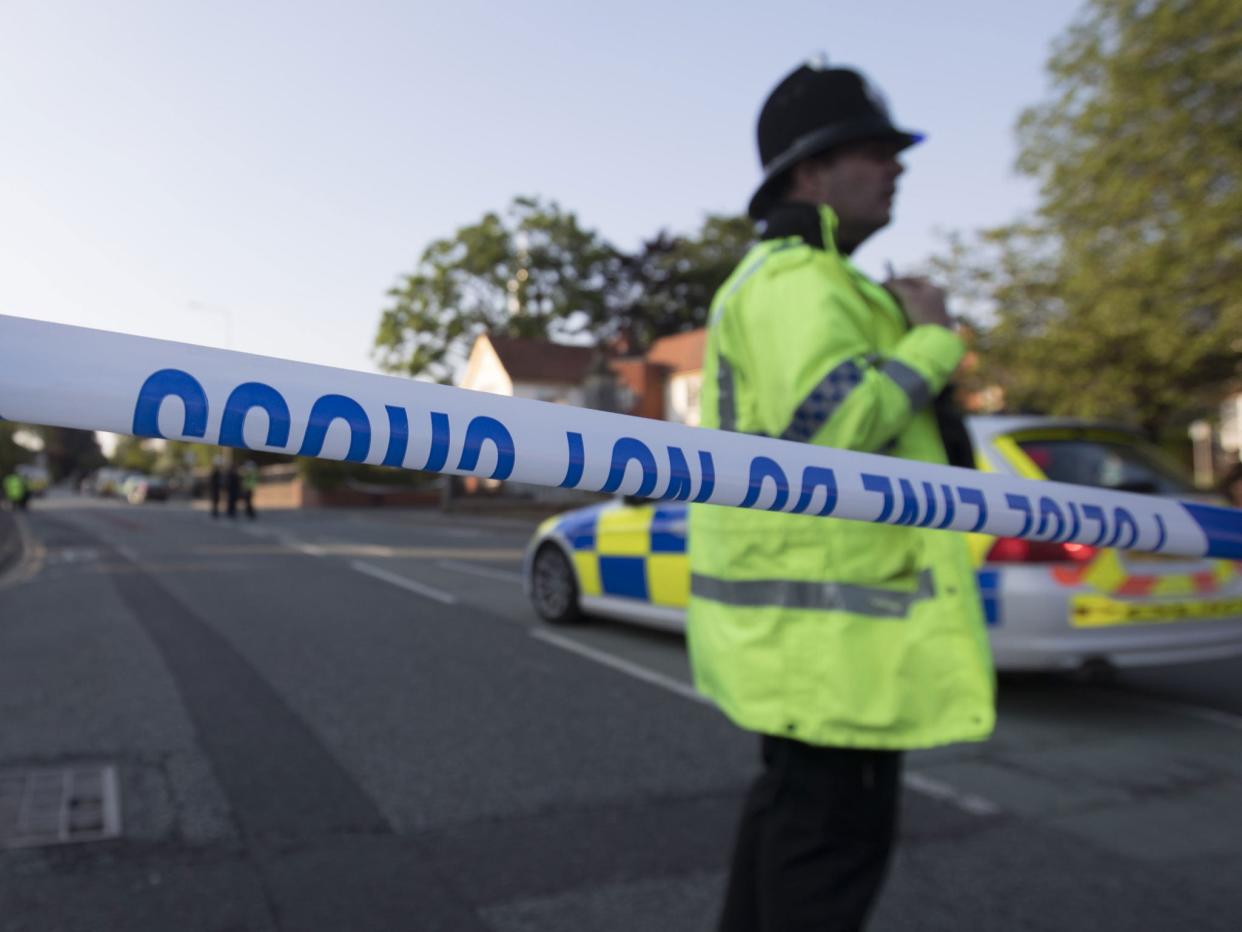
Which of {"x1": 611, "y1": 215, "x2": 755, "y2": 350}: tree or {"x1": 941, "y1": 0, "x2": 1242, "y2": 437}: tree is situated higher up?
{"x1": 611, "y1": 215, "x2": 755, "y2": 350}: tree

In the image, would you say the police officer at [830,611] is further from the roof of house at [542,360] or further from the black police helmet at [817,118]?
the roof of house at [542,360]

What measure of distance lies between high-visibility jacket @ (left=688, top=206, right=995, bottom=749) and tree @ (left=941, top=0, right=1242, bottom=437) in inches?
584

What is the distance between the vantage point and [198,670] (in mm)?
5785

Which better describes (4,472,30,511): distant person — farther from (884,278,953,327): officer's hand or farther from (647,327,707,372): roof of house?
(884,278,953,327): officer's hand

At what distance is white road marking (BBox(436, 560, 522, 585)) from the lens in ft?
36.1

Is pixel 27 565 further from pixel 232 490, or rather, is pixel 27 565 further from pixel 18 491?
pixel 18 491

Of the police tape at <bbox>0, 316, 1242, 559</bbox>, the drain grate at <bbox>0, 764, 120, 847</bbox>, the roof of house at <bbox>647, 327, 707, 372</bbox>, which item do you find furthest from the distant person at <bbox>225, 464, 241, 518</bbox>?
the police tape at <bbox>0, 316, 1242, 559</bbox>

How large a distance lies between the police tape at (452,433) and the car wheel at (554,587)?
6187 millimetres

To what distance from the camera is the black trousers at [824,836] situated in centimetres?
161

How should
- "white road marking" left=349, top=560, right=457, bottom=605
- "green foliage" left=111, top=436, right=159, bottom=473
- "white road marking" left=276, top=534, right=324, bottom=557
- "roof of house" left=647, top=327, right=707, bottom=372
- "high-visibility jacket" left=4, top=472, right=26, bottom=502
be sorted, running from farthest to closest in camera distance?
"green foliage" left=111, top=436, right=159, bottom=473, "roof of house" left=647, top=327, right=707, bottom=372, "high-visibility jacket" left=4, top=472, right=26, bottom=502, "white road marking" left=276, top=534, right=324, bottom=557, "white road marking" left=349, top=560, right=457, bottom=605

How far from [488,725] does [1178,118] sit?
14.8 metres

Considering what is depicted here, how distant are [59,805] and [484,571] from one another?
8.37 meters

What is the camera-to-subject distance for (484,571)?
11828mm

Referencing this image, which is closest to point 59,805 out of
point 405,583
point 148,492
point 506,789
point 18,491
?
point 506,789
